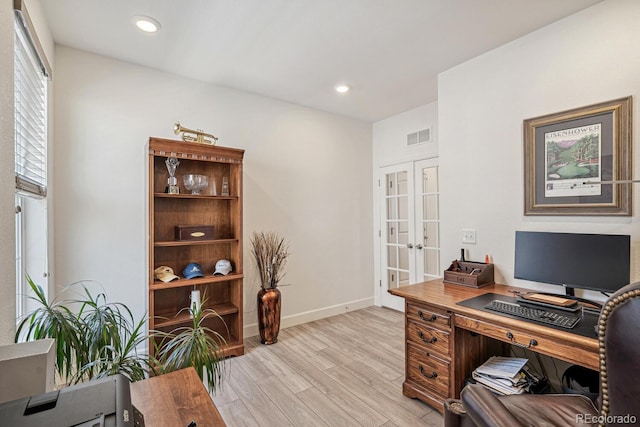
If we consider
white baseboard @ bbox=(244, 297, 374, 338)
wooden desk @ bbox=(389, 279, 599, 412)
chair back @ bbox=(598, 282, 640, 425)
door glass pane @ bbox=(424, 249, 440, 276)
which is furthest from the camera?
door glass pane @ bbox=(424, 249, 440, 276)

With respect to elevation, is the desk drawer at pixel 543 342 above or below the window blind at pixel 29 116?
below

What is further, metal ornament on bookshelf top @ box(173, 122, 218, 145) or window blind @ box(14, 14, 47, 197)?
metal ornament on bookshelf top @ box(173, 122, 218, 145)

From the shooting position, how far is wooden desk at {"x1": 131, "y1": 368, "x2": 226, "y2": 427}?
39.2 inches

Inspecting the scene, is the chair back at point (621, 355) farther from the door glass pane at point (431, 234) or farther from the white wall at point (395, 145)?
the white wall at point (395, 145)

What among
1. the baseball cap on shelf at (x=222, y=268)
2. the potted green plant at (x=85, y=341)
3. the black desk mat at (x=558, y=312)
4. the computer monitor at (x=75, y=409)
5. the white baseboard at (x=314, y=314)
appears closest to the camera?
the computer monitor at (x=75, y=409)

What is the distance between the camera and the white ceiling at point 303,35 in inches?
77.5

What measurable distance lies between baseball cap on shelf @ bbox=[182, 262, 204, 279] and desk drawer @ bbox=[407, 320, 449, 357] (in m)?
1.85

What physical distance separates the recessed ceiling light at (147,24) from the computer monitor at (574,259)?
3009mm

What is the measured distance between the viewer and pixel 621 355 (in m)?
0.84

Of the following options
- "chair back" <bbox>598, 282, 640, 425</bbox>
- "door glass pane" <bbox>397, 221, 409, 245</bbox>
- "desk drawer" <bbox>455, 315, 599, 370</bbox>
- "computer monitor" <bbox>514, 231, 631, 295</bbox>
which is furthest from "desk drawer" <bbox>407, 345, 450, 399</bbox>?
"door glass pane" <bbox>397, 221, 409, 245</bbox>

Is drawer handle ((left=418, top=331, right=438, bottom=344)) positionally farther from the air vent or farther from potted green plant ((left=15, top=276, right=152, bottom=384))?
the air vent

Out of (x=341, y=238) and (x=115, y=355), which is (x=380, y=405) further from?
(x=341, y=238)

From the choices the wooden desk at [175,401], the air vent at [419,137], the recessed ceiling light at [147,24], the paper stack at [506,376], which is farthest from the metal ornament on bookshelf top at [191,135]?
the paper stack at [506,376]

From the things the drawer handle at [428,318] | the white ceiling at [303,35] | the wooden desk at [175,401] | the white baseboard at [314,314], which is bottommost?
the white baseboard at [314,314]
